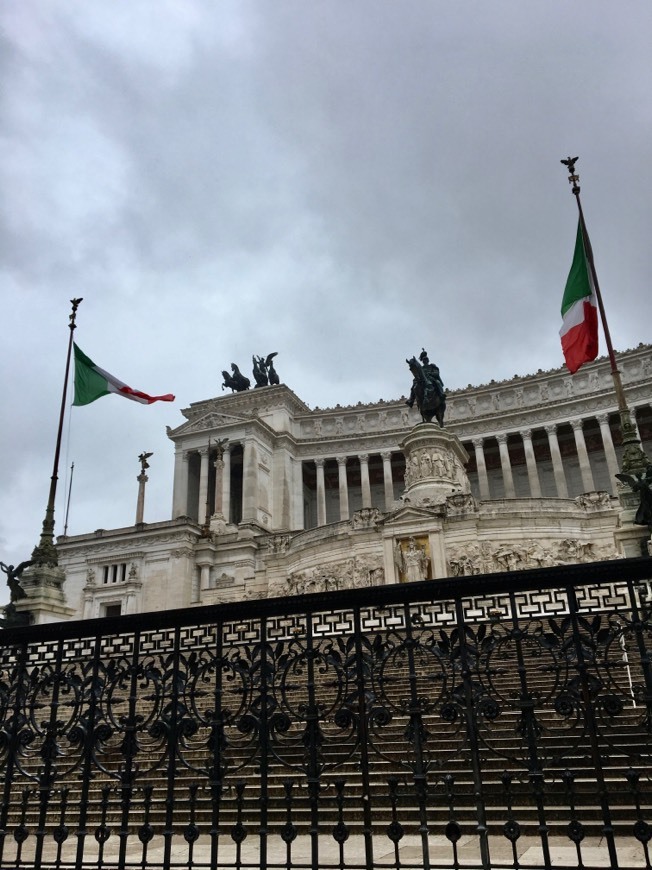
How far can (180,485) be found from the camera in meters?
61.0

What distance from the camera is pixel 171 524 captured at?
42.2 m

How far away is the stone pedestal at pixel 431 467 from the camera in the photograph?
30.9 m

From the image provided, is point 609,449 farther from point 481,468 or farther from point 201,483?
point 201,483

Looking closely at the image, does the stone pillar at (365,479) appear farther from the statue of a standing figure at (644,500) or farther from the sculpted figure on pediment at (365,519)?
the statue of a standing figure at (644,500)

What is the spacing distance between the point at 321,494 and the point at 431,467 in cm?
2917

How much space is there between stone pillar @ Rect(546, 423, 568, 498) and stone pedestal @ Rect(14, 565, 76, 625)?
43.3 metres

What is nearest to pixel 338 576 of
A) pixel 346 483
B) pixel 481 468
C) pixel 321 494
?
pixel 321 494

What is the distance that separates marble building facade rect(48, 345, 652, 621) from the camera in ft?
90.9

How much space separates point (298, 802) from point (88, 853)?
278 cm

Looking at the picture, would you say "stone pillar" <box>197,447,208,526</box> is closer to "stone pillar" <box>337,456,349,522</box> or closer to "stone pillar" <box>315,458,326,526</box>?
"stone pillar" <box>315,458,326,526</box>

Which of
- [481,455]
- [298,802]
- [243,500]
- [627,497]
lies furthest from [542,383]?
[298,802]

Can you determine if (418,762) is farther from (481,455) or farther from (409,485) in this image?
(481,455)

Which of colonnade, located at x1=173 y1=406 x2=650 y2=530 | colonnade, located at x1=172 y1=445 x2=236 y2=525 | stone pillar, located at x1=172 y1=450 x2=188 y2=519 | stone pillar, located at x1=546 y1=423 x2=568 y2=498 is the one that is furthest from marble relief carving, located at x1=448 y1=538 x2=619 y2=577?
stone pillar, located at x1=172 y1=450 x2=188 y2=519

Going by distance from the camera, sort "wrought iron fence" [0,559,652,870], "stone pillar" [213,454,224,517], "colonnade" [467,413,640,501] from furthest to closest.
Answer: "colonnade" [467,413,640,501] → "stone pillar" [213,454,224,517] → "wrought iron fence" [0,559,652,870]
